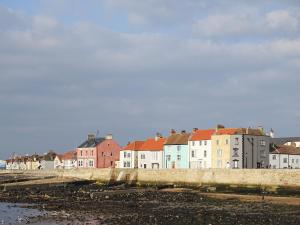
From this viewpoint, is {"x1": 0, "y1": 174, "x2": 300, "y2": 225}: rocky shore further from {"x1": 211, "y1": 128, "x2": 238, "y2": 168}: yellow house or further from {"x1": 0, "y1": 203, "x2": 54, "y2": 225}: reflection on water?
{"x1": 211, "y1": 128, "x2": 238, "y2": 168}: yellow house

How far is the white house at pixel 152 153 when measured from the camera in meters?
94.3

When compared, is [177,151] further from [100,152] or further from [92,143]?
[92,143]

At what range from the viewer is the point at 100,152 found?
342 ft

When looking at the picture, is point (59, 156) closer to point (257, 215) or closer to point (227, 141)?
point (227, 141)

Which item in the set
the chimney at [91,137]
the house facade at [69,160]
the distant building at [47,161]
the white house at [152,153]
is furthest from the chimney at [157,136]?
the distant building at [47,161]

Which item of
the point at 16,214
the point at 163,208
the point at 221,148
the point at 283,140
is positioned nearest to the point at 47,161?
the point at 283,140

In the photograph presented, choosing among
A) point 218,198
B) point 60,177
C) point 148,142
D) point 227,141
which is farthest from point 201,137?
point 218,198

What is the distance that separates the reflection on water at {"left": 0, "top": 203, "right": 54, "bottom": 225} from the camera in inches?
1284

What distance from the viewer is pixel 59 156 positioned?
130m

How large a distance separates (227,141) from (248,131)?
13.4ft

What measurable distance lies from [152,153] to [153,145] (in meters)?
1.53

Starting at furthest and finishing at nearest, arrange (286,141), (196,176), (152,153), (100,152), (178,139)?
(286,141)
(100,152)
(152,153)
(178,139)
(196,176)

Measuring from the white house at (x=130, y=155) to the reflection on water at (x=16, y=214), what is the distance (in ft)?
181

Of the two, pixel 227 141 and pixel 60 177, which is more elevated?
pixel 227 141
